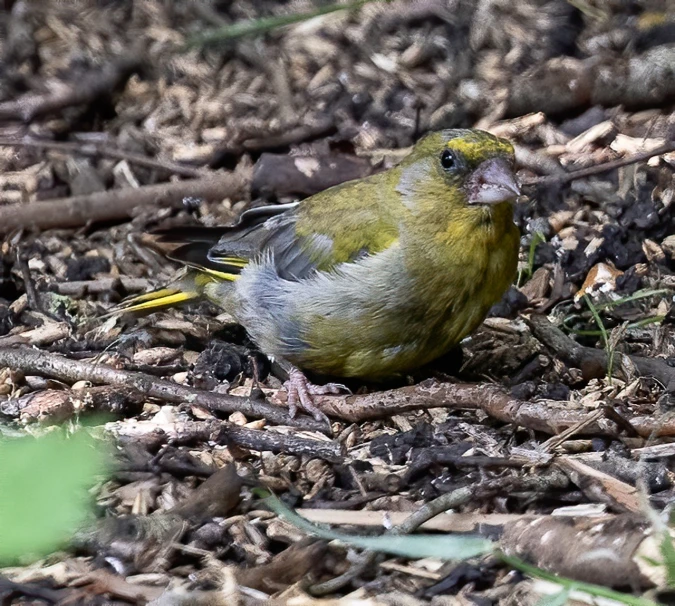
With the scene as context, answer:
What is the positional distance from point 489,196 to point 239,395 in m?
1.40

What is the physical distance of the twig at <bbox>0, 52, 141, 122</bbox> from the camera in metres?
7.03

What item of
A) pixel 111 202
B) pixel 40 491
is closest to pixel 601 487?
pixel 40 491

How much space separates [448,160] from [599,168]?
168 centimetres

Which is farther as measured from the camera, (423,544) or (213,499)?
(213,499)

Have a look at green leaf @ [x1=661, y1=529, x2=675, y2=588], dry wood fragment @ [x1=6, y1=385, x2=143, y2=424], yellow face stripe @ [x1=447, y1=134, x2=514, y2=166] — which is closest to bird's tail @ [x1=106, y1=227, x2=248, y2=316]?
dry wood fragment @ [x1=6, y1=385, x2=143, y2=424]

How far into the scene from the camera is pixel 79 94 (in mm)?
7168

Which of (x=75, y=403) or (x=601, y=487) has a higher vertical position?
(x=601, y=487)

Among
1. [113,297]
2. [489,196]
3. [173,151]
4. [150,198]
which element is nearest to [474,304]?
[489,196]

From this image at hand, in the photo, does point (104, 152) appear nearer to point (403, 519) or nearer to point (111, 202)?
point (111, 202)

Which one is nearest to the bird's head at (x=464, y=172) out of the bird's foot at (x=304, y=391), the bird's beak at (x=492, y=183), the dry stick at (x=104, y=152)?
the bird's beak at (x=492, y=183)

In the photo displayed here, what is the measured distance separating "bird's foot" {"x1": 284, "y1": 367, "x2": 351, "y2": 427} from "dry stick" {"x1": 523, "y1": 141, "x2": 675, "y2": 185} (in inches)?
76.5

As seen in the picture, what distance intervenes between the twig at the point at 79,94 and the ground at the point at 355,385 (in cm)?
2

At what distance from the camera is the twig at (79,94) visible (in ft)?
23.1

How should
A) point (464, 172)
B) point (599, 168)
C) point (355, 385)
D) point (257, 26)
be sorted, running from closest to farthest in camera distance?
1. point (464, 172)
2. point (355, 385)
3. point (599, 168)
4. point (257, 26)
